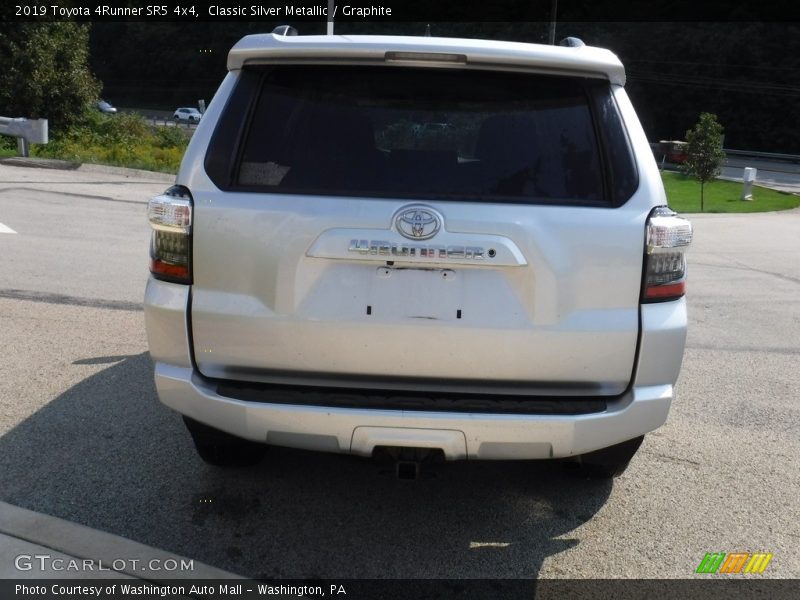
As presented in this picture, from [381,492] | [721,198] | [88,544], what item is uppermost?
[88,544]

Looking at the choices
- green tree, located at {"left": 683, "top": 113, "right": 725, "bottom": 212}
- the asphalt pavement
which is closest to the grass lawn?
green tree, located at {"left": 683, "top": 113, "right": 725, "bottom": 212}

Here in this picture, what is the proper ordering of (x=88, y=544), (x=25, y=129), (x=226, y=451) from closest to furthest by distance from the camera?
(x=88, y=544) → (x=226, y=451) → (x=25, y=129)

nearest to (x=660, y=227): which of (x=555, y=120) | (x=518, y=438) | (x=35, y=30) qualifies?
(x=555, y=120)

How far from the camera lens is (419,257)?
2951 mm

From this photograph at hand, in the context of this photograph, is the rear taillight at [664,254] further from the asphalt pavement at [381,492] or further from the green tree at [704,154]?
the green tree at [704,154]

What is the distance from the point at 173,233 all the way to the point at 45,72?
27734mm

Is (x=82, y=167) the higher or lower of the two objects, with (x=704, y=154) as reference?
higher

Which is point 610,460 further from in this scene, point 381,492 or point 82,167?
point 82,167

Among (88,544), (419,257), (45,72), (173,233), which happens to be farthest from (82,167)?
(419,257)

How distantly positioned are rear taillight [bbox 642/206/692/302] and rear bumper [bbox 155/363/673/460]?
1.26ft

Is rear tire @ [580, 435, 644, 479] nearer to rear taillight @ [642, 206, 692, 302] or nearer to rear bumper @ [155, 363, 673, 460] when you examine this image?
rear bumper @ [155, 363, 673, 460]

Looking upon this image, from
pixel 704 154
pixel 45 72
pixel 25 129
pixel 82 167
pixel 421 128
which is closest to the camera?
pixel 421 128

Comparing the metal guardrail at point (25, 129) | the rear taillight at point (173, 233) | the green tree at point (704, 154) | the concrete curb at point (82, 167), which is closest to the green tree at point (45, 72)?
the metal guardrail at point (25, 129)

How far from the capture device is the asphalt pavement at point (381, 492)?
337 centimetres
